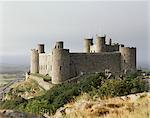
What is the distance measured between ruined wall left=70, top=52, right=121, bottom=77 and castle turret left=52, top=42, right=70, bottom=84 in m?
0.70

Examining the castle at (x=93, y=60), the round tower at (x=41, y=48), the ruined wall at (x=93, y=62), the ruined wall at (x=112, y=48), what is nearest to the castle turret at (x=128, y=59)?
the castle at (x=93, y=60)

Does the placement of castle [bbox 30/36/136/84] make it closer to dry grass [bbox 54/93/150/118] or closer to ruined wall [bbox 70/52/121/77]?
ruined wall [bbox 70/52/121/77]

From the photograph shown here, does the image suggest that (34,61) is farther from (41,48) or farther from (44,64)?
(44,64)

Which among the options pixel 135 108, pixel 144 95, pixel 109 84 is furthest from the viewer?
pixel 109 84

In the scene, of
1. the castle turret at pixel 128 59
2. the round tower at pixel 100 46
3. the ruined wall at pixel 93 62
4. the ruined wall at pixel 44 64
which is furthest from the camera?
the ruined wall at pixel 44 64

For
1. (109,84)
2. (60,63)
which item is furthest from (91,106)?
(60,63)

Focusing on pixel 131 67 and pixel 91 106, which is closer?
pixel 91 106

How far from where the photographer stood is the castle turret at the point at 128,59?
40.0 m

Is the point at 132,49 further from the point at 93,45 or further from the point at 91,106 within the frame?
the point at 91,106

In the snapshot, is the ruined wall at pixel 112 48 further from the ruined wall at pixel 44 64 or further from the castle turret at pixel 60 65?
the ruined wall at pixel 44 64

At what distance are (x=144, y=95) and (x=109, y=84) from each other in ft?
37.2

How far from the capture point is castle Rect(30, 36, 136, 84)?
38.2 metres

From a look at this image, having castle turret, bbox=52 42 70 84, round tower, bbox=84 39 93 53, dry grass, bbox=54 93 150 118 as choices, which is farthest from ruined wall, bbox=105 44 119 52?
dry grass, bbox=54 93 150 118

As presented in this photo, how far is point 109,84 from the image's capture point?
21.1 meters
